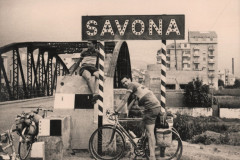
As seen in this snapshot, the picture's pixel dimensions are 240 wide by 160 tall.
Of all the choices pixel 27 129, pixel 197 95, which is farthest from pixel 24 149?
pixel 197 95

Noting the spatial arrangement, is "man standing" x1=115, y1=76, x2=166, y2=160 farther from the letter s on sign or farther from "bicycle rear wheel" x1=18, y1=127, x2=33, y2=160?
"bicycle rear wheel" x1=18, y1=127, x2=33, y2=160

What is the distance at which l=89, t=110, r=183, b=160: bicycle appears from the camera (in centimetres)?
804

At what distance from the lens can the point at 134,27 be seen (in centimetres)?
862

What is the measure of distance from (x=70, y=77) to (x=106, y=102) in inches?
40.2

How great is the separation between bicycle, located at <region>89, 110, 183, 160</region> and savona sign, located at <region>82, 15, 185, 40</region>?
1688 mm

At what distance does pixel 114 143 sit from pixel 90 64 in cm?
206

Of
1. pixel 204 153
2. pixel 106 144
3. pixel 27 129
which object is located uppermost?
pixel 27 129

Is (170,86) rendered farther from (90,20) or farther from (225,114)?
(90,20)

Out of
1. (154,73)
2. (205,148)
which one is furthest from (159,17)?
(154,73)

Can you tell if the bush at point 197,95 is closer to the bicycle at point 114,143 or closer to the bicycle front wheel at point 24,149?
the bicycle at point 114,143

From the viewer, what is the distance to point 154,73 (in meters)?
43.2

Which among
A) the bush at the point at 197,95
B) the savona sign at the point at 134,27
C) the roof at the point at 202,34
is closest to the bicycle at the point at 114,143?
the savona sign at the point at 134,27

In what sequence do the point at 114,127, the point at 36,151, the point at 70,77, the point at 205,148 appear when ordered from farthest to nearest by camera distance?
the point at 205,148, the point at 70,77, the point at 114,127, the point at 36,151

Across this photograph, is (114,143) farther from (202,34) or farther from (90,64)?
(202,34)
